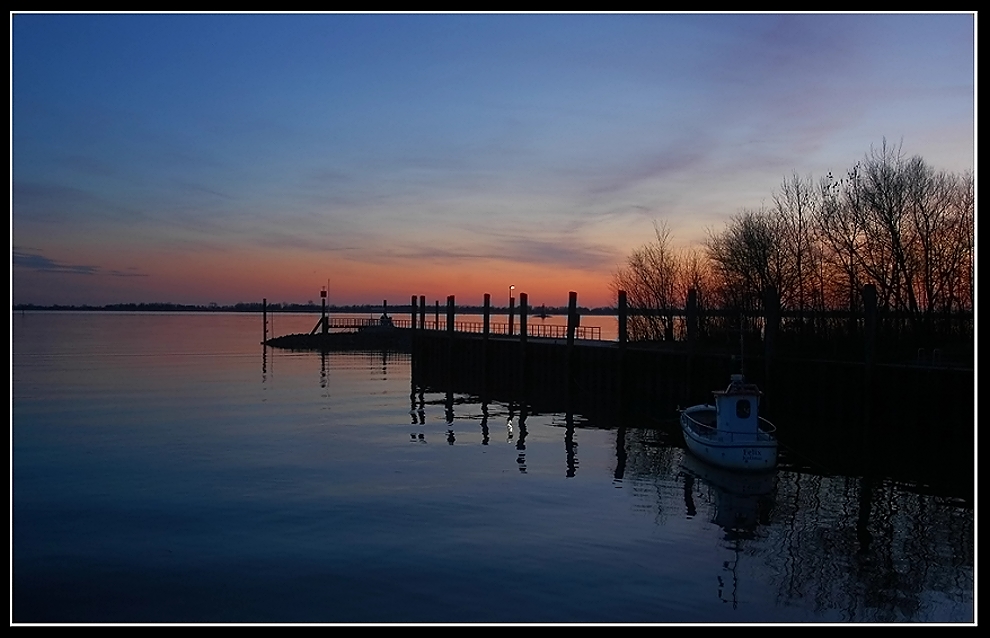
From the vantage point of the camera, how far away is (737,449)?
→ 2458cm

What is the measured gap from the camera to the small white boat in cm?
2439

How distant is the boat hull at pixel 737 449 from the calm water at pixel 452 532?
2.21ft

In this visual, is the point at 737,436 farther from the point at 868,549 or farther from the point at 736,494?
the point at 868,549

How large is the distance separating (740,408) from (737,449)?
4.63ft

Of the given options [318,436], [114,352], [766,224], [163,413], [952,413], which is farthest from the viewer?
[114,352]

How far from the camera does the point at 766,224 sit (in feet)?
183

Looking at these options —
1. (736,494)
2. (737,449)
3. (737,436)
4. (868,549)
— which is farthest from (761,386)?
(868,549)

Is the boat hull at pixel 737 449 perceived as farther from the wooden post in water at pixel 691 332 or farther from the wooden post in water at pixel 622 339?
the wooden post in water at pixel 622 339

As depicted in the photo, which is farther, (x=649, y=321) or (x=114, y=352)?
(x=114, y=352)

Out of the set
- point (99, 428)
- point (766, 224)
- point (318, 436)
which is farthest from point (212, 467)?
point (766, 224)

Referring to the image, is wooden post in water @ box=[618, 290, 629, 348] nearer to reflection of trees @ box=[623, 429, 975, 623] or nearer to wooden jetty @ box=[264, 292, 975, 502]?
wooden jetty @ box=[264, 292, 975, 502]

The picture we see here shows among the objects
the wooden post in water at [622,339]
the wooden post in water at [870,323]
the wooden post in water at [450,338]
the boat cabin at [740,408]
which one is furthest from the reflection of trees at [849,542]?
the wooden post in water at [450,338]

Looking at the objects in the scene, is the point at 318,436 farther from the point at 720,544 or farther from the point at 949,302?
the point at 949,302

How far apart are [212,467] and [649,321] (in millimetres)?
42377
